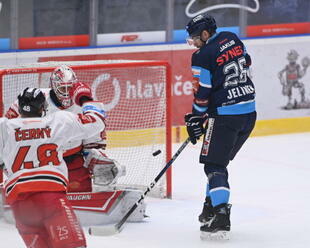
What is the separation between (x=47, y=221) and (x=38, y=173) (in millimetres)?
197

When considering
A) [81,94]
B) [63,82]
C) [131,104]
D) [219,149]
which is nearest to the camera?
[81,94]

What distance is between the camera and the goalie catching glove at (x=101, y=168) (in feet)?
18.5

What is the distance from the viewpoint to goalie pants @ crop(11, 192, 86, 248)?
3713mm

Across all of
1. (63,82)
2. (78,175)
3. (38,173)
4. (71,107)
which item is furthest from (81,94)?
(38,173)

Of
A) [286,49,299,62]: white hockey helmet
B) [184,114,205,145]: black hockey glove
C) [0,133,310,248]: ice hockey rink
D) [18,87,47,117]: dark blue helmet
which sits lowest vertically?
[0,133,310,248]: ice hockey rink

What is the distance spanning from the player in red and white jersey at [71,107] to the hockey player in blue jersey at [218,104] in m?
0.64

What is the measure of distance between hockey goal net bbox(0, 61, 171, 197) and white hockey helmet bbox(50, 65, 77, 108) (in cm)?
49

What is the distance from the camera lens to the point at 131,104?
7.68 metres

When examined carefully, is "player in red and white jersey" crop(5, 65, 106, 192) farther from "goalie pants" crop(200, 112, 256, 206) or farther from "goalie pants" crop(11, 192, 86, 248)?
"goalie pants" crop(11, 192, 86, 248)

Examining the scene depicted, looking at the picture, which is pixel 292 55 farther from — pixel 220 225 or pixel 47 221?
pixel 47 221

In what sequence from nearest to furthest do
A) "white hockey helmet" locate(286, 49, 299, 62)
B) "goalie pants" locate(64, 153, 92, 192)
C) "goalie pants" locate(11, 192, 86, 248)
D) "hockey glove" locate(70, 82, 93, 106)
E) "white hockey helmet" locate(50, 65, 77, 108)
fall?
"goalie pants" locate(11, 192, 86, 248), "hockey glove" locate(70, 82, 93, 106), "white hockey helmet" locate(50, 65, 77, 108), "goalie pants" locate(64, 153, 92, 192), "white hockey helmet" locate(286, 49, 299, 62)

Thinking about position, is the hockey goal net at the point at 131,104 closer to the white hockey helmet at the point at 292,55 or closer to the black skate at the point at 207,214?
the black skate at the point at 207,214

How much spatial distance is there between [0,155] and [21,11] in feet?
14.1

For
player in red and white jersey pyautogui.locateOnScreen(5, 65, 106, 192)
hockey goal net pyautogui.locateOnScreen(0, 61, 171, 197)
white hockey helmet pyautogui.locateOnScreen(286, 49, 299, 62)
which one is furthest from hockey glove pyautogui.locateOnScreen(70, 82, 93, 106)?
white hockey helmet pyautogui.locateOnScreen(286, 49, 299, 62)
